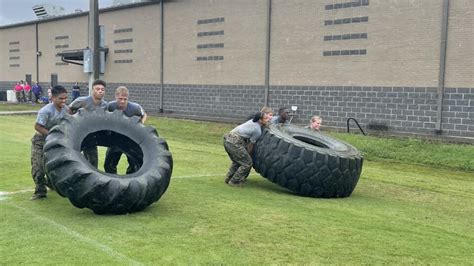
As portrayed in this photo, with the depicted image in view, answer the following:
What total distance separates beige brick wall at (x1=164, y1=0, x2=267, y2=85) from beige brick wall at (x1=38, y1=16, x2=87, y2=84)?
371 inches

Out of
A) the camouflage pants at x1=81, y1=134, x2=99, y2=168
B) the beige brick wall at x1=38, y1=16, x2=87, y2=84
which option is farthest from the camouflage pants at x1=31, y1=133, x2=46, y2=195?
the beige brick wall at x1=38, y1=16, x2=87, y2=84

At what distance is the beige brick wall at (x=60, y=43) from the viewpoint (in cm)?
3459

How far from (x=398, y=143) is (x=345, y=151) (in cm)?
739

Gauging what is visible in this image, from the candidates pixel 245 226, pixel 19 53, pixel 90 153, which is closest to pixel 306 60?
pixel 90 153

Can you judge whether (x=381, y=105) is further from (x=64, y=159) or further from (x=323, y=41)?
(x=64, y=159)

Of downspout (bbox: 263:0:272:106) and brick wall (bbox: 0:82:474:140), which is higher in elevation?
downspout (bbox: 263:0:272:106)

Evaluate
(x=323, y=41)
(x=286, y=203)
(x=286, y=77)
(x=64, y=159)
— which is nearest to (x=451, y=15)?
(x=323, y=41)

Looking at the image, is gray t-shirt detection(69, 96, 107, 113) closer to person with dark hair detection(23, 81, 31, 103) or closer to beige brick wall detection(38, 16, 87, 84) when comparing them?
beige brick wall detection(38, 16, 87, 84)

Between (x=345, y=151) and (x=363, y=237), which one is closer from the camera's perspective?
(x=363, y=237)

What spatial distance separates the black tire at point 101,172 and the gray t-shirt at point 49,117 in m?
0.44

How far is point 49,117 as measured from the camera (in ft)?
23.7

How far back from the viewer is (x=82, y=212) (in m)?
6.45

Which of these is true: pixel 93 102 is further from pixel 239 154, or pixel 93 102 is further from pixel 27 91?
pixel 27 91

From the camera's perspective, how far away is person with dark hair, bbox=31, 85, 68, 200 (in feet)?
23.5
